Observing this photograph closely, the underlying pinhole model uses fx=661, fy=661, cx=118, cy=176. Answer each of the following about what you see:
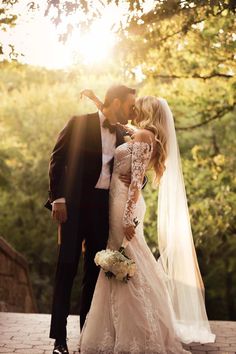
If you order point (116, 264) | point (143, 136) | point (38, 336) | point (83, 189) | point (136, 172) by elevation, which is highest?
point (143, 136)

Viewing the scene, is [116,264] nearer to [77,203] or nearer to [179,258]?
[77,203]

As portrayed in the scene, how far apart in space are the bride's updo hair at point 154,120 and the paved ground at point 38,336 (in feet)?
6.42

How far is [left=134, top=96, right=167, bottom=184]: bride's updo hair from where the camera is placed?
20.4 ft

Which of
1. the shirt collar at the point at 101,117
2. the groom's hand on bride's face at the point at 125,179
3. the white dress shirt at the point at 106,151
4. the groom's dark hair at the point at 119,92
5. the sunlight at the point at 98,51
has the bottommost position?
the groom's hand on bride's face at the point at 125,179

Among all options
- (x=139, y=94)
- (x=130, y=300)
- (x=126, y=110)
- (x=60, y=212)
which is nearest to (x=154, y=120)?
(x=126, y=110)

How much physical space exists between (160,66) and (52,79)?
22208 millimetres

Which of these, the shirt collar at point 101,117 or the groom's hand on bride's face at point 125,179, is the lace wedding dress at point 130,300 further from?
the shirt collar at point 101,117

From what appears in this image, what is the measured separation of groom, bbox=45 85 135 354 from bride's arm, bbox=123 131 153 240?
0.25 meters

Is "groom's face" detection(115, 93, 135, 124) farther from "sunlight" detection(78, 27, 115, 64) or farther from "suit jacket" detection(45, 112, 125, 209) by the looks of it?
"sunlight" detection(78, 27, 115, 64)

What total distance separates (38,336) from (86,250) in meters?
1.32

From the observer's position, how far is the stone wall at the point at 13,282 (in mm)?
12578

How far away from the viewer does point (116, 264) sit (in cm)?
582

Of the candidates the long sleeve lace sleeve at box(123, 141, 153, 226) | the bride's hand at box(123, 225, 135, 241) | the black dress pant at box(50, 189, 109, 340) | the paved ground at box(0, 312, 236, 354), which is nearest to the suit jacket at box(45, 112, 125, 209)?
the black dress pant at box(50, 189, 109, 340)

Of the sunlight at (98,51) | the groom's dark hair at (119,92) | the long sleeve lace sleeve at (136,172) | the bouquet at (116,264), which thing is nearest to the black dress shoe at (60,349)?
the bouquet at (116,264)
